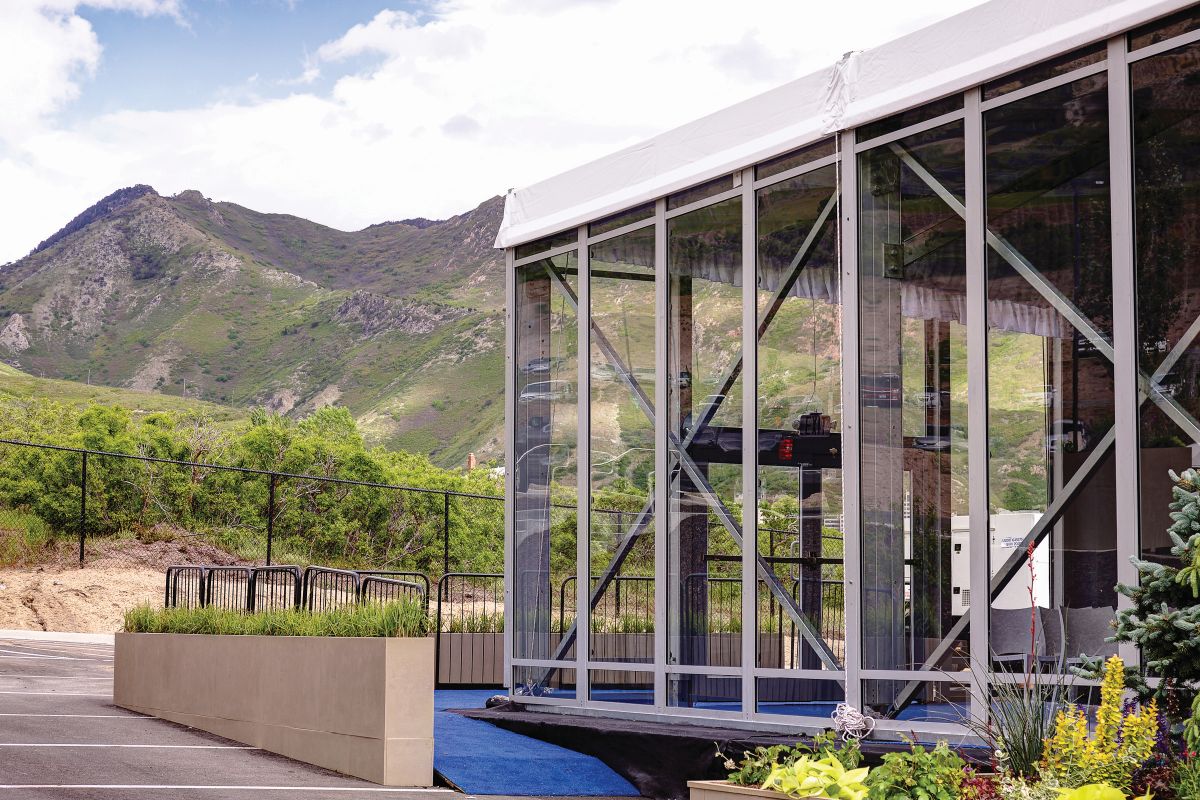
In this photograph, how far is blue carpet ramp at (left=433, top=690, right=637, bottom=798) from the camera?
852cm

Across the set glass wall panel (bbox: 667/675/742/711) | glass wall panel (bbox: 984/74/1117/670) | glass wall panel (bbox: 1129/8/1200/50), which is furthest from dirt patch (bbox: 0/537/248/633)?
glass wall panel (bbox: 1129/8/1200/50)

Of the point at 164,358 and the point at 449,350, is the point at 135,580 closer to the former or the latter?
the point at 449,350

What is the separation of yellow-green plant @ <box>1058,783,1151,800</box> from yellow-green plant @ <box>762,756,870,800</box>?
3.65 feet

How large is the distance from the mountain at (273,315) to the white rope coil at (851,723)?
2871 inches

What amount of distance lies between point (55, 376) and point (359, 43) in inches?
2582

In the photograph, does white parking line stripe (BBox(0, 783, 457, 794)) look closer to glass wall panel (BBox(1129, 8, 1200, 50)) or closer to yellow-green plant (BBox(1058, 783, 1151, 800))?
yellow-green plant (BBox(1058, 783, 1151, 800))

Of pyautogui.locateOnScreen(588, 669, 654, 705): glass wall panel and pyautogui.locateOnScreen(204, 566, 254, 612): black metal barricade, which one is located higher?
pyautogui.locateOnScreen(204, 566, 254, 612): black metal barricade

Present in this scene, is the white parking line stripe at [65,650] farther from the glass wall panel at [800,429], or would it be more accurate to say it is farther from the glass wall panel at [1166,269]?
the glass wall panel at [1166,269]

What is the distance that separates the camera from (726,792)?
5.88 meters

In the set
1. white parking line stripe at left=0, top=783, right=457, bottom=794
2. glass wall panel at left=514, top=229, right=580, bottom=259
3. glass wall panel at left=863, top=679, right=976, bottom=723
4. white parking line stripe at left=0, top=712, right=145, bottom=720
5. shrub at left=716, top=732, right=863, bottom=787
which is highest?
glass wall panel at left=514, top=229, right=580, bottom=259

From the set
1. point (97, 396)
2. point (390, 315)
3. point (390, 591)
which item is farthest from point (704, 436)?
point (390, 315)

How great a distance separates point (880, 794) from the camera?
5.35 metres

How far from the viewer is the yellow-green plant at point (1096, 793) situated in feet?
14.3

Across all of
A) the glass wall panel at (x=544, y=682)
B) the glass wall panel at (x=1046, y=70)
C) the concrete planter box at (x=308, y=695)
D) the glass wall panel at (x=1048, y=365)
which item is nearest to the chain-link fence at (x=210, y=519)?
the concrete planter box at (x=308, y=695)
